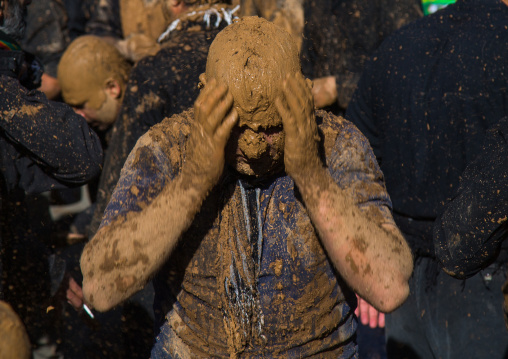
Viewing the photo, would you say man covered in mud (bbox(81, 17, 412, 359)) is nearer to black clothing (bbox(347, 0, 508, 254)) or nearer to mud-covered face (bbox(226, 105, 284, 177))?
mud-covered face (bbox(226, 105, 284, 177))

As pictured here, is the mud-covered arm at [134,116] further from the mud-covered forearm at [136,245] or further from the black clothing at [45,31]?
the black clothing at [45,31]

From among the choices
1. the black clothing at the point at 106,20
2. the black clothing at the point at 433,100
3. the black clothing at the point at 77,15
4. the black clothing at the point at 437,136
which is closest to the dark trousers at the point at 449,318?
the black clothing at the point at 437,136

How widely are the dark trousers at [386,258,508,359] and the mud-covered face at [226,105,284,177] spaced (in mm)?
1467

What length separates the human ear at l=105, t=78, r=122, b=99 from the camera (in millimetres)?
3955

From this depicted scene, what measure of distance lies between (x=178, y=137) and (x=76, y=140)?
1133 millimetres

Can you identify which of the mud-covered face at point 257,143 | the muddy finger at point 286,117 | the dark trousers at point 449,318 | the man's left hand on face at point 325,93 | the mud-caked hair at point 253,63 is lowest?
the dark trousers at point 449,318

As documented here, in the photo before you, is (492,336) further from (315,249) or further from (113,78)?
(113,78)

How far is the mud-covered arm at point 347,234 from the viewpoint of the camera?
1.81m

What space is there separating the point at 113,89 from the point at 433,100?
6.69ft

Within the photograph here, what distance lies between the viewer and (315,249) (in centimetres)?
198

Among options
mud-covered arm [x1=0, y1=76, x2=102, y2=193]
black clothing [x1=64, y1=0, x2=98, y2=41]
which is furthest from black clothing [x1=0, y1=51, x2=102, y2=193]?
black clothing [x1=64, y1=0, x2=98, y2=41]

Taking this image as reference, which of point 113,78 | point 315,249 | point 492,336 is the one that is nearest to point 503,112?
point 492,336

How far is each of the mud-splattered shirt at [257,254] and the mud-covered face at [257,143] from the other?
3.7 inches

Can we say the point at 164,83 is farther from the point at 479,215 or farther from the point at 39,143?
the point at 479,215
